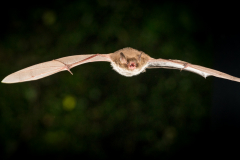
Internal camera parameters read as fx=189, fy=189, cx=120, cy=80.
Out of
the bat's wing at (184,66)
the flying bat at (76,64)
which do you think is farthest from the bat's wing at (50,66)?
the bat's wing at (184,66)

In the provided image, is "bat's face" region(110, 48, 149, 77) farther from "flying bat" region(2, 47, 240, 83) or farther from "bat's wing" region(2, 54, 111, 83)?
"bat's wing" region(2, 54, 111, 83)

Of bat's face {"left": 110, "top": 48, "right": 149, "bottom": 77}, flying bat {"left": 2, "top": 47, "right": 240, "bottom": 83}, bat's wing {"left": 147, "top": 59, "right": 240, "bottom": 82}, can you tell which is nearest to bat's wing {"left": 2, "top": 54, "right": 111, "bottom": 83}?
flying bat {"left": 2, "top": 47, "right": 240, "bottom": 83}

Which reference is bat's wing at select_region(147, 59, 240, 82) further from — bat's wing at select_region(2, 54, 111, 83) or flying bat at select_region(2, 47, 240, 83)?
bat's wing at select_region(2, 54, 111, 83)

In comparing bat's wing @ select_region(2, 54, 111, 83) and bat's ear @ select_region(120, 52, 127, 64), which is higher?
bat's wing @ select_region(2, 54, 111, 83)

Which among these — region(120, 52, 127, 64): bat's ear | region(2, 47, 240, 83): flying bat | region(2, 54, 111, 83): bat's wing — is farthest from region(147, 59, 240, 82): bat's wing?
region(2, 54, 111, 83): bat's wing

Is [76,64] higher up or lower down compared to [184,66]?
higher up

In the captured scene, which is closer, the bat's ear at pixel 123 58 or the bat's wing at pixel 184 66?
the bat's ear at pixel 123 58

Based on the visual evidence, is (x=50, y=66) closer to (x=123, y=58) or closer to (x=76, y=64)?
(x=76, y=64)

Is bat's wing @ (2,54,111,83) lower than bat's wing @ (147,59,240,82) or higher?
higher

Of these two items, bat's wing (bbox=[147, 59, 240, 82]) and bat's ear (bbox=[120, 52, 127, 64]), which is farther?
bat's wing (bbox=[147, 59, 240, 82])

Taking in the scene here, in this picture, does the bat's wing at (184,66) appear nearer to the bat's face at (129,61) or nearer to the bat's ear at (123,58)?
the bat's face at (129,61)

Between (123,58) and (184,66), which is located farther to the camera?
(184,66)

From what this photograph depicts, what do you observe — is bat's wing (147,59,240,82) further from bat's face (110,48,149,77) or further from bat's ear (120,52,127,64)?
bat's ear (120,52,127,64)

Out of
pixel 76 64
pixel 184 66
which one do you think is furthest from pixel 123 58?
pixel 184 66
